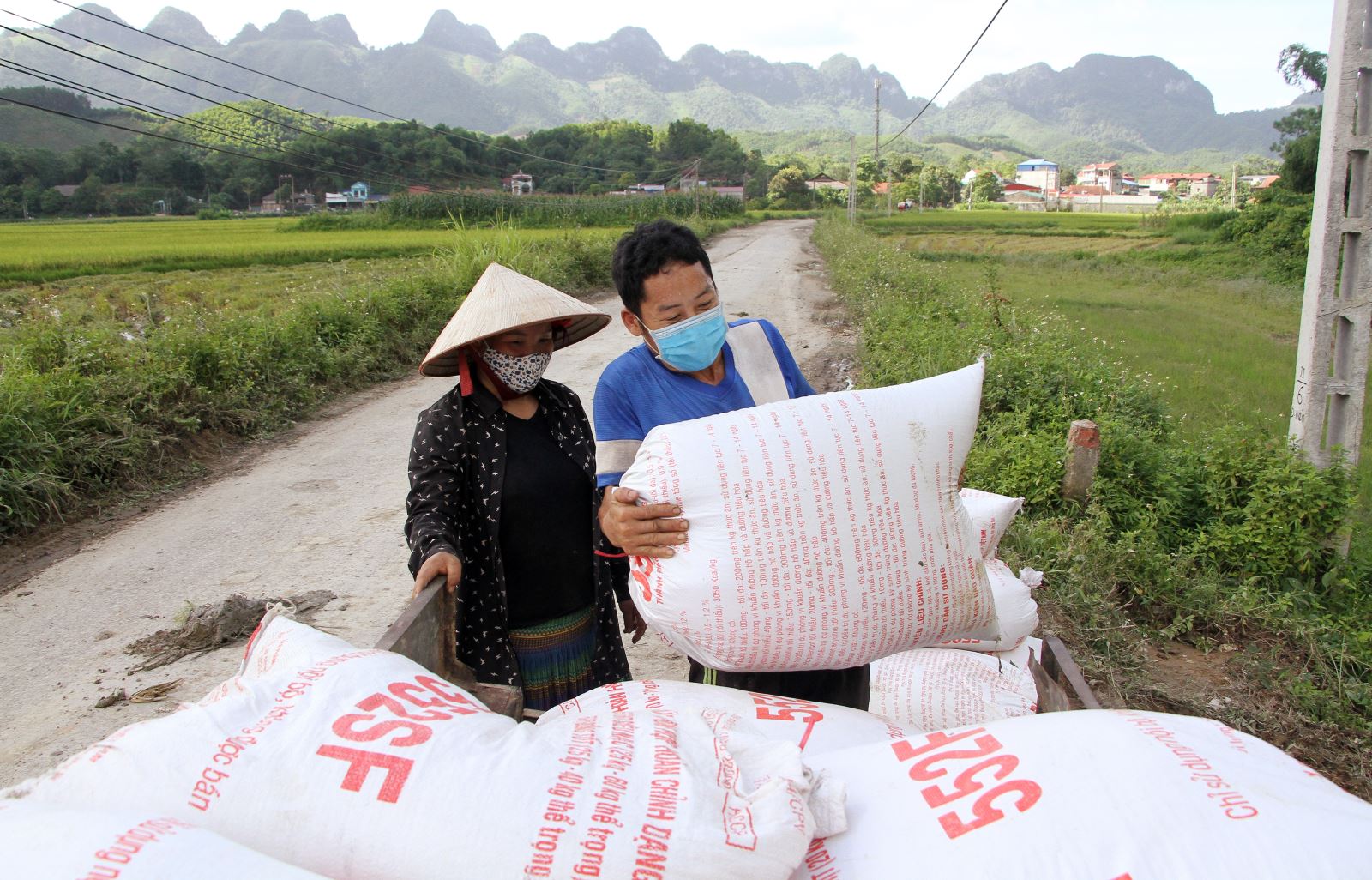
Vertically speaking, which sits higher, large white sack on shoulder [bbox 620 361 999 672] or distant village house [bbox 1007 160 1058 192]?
distant village house [bbox 1007 160 1058 192]

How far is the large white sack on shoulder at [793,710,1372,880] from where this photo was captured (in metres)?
0.95

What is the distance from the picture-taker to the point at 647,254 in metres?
1.75

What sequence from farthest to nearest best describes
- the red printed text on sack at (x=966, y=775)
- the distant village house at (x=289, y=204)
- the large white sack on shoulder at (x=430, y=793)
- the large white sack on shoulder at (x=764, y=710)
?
the distant village house at (x=289, y=204) → the large white sack on shoulder at (x=764, y=710) → the red printed text on sack at (x=966, y=775) → the large white sack on shoulder at (x=430, y=793)

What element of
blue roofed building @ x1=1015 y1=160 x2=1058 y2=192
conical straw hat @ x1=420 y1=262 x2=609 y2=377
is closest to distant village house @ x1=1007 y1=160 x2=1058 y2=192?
blue roofed building @ x1=1015 y1=160 x2=1058 y2=192

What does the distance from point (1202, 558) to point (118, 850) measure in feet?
14.6

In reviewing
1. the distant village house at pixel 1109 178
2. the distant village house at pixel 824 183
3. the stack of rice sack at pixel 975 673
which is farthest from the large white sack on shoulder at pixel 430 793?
the distant village house at pixel 1109 178

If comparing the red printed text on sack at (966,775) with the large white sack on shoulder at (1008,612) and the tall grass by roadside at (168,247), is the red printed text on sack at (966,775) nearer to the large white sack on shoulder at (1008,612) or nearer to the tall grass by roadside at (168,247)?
the large white sack on shoulder at (1008,612)

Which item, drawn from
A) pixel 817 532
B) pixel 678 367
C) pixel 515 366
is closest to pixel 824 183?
pixel 515 366

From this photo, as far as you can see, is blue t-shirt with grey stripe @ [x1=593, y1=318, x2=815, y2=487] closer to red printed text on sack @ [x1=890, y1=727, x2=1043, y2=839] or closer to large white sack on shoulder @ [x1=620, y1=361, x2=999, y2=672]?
large white sack on shoulder @ [x1=620, y1=361, x2=999, y2=672]

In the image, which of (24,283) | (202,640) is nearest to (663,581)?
(202,640)

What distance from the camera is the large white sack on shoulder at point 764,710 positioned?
1386mm

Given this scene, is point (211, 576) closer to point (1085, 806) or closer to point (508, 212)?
point (1085, 806)

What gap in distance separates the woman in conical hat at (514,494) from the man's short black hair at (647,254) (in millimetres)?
219

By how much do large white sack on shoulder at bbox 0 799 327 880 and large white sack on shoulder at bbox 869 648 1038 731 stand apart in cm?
157
